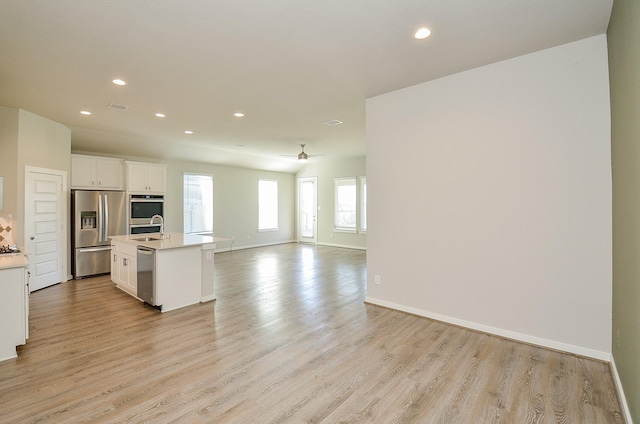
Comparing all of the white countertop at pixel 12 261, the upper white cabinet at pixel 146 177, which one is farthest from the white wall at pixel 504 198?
the upper white cabinet at pixel 146 177

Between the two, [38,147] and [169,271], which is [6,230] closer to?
[38,147]

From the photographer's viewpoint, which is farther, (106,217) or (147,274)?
(106,217)

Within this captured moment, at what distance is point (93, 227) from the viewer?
225 inches

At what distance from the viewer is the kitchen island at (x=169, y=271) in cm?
380

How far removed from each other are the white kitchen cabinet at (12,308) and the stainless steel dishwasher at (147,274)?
119cm

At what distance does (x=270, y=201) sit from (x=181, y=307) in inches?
259

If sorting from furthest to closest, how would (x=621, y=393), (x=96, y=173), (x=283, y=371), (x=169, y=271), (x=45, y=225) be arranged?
(x=96, y=173)
(x=45, y=225)
(x=169, y=271)
(x=283, y=371)
(x=621, y=393)

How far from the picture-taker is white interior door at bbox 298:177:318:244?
10469 millimetres

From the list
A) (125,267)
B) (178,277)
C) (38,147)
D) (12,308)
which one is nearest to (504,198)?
(178,277)

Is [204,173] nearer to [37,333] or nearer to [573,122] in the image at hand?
[37,333]

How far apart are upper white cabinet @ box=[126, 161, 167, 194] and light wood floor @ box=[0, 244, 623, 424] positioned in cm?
308

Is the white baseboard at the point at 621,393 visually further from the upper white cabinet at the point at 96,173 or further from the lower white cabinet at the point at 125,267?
the upper white cabinet at the point at 96,173

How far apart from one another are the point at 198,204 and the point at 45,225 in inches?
144

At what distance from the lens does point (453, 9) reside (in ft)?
7.38
